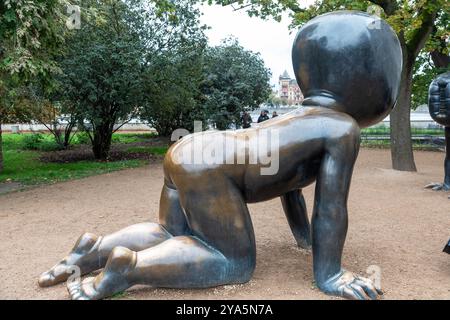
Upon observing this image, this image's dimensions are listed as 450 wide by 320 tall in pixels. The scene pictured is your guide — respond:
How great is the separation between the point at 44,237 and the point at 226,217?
3.29m

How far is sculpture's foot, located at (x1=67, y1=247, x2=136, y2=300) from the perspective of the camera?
3.17 meters

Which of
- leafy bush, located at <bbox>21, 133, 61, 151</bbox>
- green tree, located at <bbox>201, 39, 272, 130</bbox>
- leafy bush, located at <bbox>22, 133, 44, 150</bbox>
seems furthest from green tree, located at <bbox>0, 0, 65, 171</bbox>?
green tree, located at <bbox>201, 39, 272, 130</bbox>

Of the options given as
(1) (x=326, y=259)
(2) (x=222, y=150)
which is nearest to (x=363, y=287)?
(1) (x=326, y=259)

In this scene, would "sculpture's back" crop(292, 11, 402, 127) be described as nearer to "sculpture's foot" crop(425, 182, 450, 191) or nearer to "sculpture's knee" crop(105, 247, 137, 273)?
"sculpture's knee" crop(105, 247, 137, 273)

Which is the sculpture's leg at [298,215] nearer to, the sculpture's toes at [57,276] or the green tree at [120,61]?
the sculpture's toes at [57,276]

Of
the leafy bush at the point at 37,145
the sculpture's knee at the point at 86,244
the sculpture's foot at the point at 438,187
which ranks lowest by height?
the sculpture's foot at the point at 438,187

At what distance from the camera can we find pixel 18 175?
464 inches

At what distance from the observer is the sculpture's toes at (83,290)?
10.7 ft

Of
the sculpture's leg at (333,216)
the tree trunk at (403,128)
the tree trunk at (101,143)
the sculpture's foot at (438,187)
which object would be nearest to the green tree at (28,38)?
the sculpture's leg at (333,216)

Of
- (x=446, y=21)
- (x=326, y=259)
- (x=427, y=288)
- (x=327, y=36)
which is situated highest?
(x=446, y=21)

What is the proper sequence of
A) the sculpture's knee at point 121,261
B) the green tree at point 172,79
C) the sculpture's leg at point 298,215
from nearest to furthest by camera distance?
the sculpture's knee at point 121,261, the sculpture's leg at point 298,215, the green tree at point 172,79

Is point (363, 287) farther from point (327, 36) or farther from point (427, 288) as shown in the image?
point (327, 36)

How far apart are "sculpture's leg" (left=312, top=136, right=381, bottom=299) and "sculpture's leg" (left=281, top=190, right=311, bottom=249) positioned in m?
1.03
